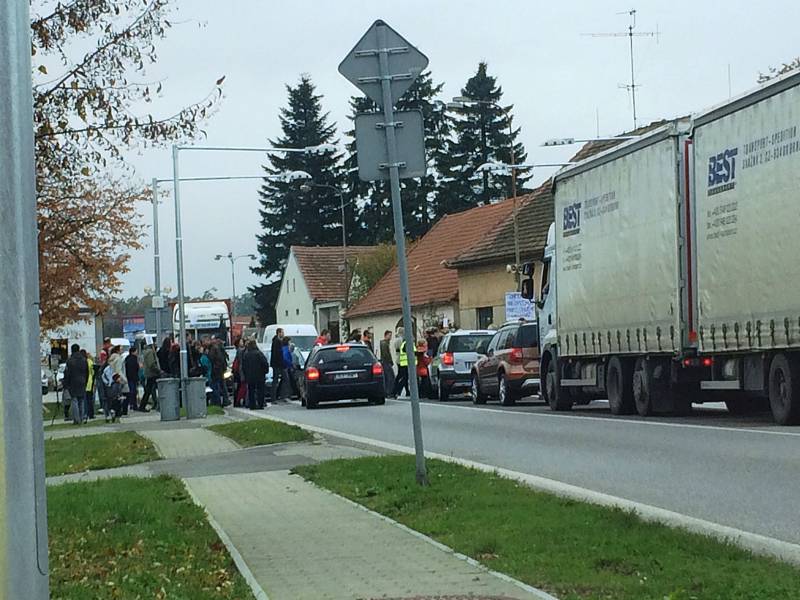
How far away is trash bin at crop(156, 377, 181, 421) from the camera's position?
32.2 meters

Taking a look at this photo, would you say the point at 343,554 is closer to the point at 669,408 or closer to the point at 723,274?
the point at 723,274

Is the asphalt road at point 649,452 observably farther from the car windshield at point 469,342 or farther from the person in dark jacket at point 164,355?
the person in dark jacket at point 164,355

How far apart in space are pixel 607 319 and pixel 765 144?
21.0 ft

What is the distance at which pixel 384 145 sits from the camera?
41.8 ft

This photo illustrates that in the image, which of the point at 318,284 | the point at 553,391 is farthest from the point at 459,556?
the point at 318,284

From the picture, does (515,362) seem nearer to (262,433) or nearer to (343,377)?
(343,377)

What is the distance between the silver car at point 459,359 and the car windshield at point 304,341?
1367 centimetres

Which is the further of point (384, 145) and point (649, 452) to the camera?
point (649, 452)

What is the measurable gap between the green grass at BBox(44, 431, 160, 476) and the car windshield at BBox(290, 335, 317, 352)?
23.6 m

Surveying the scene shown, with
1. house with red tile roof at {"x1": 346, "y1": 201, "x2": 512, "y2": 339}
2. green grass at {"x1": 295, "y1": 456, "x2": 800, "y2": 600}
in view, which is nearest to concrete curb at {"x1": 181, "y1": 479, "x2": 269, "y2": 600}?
green grass at {"x1": 295, "y1": 456, "x2": 800, "y2": 600}

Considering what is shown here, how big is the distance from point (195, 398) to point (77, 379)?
3.06m

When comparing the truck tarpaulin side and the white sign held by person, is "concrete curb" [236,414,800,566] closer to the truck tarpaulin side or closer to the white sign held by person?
the truck tarpaulin side

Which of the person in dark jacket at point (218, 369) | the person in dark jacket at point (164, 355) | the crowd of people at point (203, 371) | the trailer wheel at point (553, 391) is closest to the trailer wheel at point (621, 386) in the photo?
the trailer wheel at point (553, 391)

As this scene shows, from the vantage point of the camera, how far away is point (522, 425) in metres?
23.8
